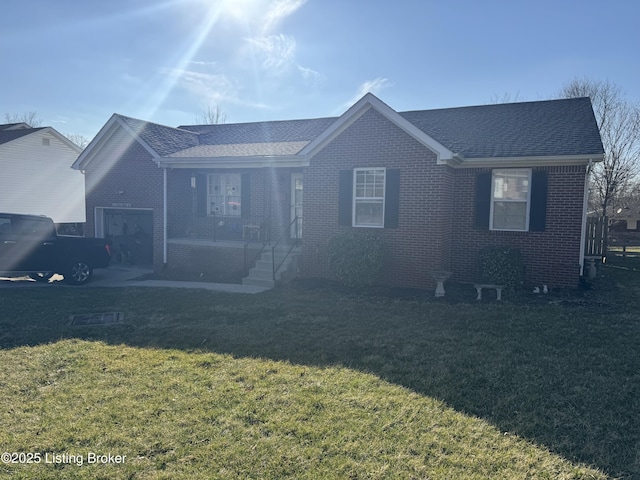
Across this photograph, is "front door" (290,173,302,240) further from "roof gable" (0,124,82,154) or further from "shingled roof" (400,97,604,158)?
"roof gable" (0,124,82,154)

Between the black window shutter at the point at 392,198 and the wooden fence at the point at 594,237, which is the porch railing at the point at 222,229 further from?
the wooden fence at the point at 594,237

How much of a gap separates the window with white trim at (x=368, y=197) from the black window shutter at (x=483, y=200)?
237 centimetres

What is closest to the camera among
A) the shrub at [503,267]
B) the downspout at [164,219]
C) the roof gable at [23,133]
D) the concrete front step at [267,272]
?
the shrub at [503,267]

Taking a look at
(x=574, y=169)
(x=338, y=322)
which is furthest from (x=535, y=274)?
(x=338, y=322)

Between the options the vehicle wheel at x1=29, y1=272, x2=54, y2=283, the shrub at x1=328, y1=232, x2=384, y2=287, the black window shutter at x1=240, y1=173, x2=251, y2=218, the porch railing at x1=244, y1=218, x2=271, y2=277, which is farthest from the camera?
the black window shutter at x1=240, y1=173, x2=251, y2=218

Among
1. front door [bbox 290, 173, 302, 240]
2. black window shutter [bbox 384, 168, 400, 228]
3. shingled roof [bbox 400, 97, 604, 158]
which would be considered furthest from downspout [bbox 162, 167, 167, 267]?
shingled roof [bbox 400, 97, 604, 158]

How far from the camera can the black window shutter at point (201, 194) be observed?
48.4ft

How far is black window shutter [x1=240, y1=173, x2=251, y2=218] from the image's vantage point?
1405cm

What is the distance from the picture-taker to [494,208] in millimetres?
11008

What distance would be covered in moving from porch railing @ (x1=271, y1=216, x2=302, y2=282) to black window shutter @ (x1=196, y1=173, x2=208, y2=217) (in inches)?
126

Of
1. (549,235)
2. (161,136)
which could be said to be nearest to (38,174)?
(161,136)

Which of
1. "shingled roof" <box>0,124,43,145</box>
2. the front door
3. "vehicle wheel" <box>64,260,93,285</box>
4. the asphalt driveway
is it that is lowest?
the asphalt driveway

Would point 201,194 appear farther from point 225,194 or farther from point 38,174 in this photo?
point 38,174

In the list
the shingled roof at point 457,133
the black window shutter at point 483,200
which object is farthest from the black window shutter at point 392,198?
the black window shutter at point 483,200
